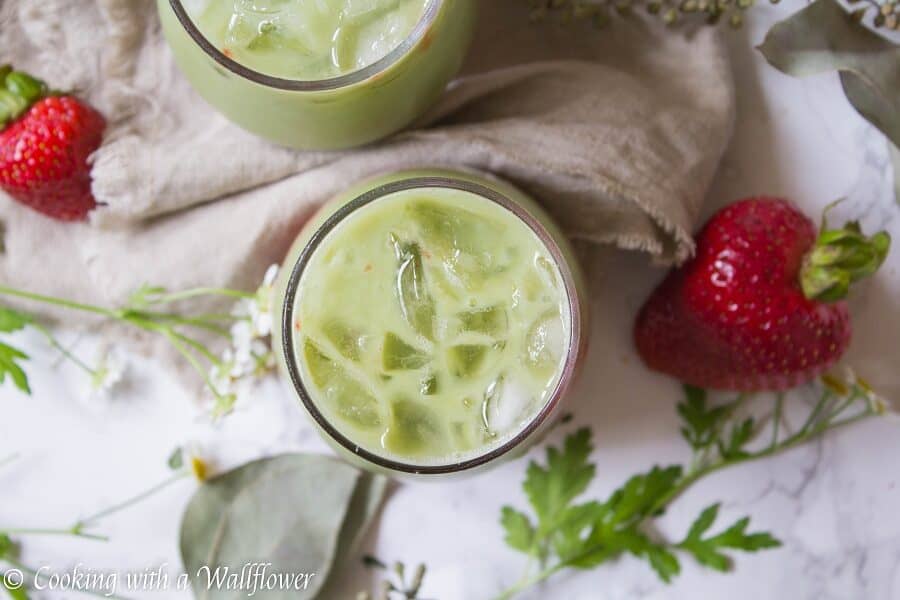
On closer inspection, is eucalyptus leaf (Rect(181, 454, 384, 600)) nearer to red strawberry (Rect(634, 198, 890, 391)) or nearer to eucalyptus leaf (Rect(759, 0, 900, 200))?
red strawberry (Rect(634, 198, 890, 391))

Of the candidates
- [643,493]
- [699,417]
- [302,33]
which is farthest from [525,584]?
[302,33]

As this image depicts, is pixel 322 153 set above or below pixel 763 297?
below

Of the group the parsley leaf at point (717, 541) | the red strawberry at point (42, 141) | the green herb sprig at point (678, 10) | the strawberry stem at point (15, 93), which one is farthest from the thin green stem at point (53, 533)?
the green herb sprig at point (678, 10)

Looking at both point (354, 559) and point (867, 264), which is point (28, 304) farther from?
point (867, 264)

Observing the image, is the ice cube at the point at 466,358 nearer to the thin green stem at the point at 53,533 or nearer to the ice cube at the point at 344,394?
the ice cube at the point at 344,394

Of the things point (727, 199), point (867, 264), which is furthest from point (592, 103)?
point (867, 264)

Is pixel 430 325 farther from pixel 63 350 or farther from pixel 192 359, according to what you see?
pixel 63 350
